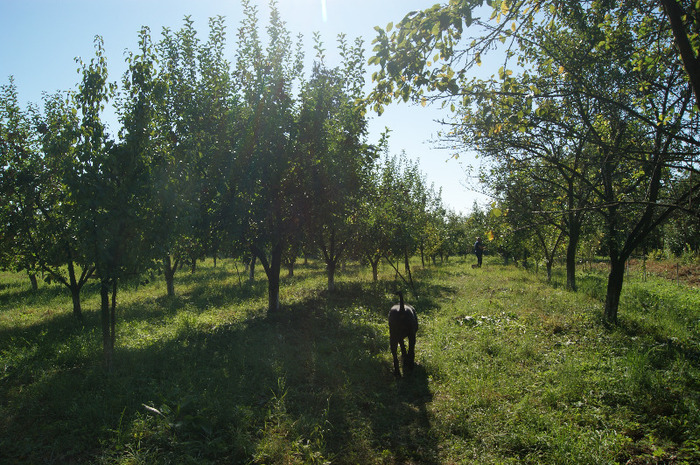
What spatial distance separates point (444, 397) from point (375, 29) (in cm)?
580

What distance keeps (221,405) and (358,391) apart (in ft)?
7.87

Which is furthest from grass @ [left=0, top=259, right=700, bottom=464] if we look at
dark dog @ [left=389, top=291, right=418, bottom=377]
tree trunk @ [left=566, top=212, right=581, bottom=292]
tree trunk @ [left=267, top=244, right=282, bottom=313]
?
tree trunk @ [left=566, top=212, right=581, bottom=292]

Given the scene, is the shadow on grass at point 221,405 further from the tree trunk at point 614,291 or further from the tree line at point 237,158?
the tree trunk at point 614,291

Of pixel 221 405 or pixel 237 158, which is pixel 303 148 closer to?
pixel 237 158

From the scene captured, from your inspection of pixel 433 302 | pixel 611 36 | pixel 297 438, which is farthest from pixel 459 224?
pixel 297 438

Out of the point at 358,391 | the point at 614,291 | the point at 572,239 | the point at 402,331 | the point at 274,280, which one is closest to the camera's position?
the point at 358,391

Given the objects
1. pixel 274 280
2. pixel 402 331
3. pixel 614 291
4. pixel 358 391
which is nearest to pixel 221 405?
pixel 358 391

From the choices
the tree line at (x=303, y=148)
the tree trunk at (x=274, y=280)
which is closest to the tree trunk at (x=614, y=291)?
the tree line at (x=303, y=148)

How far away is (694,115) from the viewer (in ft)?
19.2

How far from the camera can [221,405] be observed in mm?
6098

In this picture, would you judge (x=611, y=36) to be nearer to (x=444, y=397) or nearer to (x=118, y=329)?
(x=444, y=397)

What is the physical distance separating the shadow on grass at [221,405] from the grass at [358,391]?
3cm

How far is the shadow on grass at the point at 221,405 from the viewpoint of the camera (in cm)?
506

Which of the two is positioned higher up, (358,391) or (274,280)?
(274,280)
